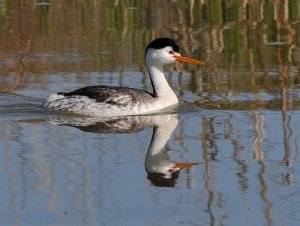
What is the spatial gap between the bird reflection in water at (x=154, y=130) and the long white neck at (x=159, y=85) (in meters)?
0.42

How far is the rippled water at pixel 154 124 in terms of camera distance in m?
8.26

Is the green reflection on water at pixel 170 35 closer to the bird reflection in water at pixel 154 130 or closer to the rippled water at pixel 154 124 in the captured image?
the rippled water at pixel 154 124

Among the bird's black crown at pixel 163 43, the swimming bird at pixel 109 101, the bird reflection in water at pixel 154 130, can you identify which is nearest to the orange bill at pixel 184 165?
the bird reflection in water at pixel 154 130

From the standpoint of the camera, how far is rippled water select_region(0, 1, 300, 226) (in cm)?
826

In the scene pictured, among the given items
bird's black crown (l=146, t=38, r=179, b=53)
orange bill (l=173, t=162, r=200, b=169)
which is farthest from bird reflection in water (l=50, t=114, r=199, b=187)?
bird's black crown (l=146, t=38, r=179, b=53)

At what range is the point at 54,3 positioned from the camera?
2053 cm

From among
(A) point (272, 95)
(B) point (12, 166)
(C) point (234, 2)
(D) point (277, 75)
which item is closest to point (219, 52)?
(D) point (277, 75)

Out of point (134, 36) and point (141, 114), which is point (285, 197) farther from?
point (134, 36)

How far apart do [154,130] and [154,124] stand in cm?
41

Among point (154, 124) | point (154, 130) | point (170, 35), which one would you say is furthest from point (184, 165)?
point (170, 35)

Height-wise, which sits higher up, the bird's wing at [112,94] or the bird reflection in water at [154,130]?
the bird's wing at [112,94]

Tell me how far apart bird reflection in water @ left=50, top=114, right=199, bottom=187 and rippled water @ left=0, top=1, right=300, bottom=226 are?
0.02 m

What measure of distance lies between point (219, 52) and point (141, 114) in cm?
379

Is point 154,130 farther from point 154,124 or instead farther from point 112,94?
point 112,94
